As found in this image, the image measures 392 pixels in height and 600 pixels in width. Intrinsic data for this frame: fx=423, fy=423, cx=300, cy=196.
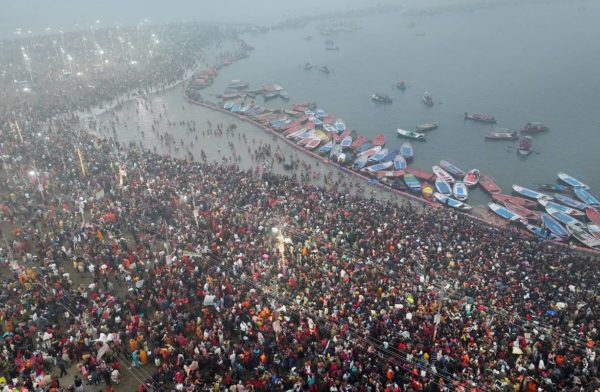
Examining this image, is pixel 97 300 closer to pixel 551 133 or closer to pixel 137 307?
pixel 137 307

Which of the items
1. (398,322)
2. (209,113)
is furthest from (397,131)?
(398,322)

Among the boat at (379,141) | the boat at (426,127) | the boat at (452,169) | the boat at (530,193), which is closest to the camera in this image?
the boat at (530,193)

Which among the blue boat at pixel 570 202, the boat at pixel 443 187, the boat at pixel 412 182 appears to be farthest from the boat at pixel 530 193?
the boat at pixel 412 182

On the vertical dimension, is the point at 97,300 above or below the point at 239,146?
above

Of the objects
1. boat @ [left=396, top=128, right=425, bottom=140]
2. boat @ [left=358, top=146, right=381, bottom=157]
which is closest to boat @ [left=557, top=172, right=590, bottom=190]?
boat @ [left=396, top=128, right=425, bottom=140]

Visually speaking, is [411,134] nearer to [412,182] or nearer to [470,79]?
[412,182]

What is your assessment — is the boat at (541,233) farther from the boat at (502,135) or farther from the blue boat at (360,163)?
the boat at (502,135)

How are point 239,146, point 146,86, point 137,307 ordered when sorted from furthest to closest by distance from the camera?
1. point 146,86
2. point 239,146
3. point 137,307
